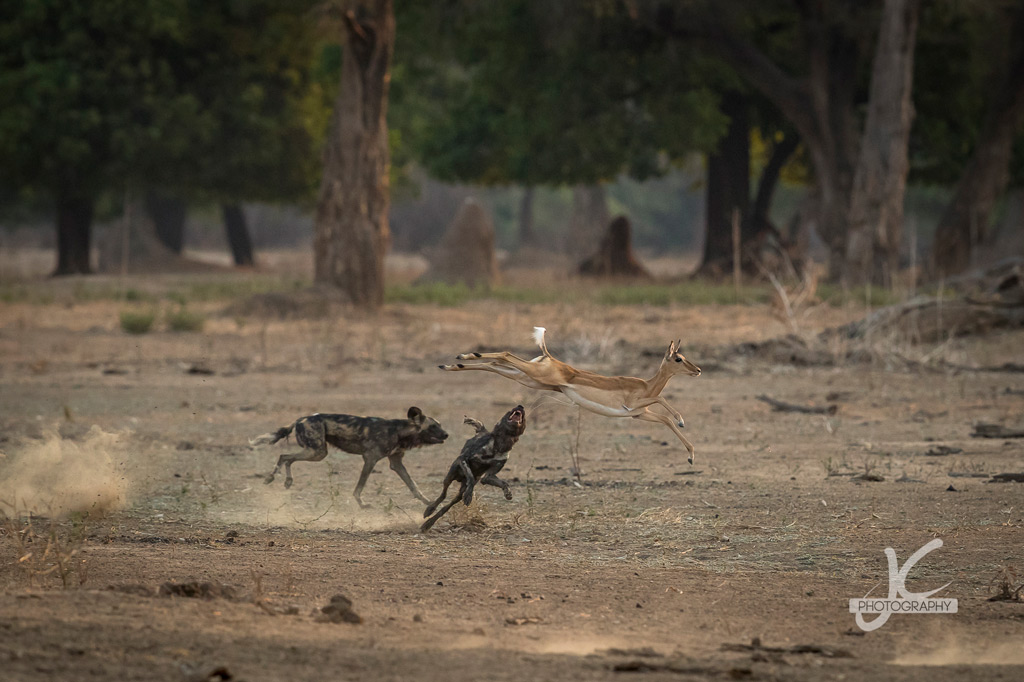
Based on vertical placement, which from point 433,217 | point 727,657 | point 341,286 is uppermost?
point 433,217

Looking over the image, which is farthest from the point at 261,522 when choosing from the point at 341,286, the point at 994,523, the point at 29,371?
the point at 341,286

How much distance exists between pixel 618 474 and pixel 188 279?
22246 mm

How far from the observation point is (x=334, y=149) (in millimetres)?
18359

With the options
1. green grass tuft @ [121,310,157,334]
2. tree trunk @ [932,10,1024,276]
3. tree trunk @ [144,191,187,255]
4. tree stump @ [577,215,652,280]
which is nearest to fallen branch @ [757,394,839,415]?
green grass tuft @ [121,310,157,334]

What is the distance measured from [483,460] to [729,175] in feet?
78.3

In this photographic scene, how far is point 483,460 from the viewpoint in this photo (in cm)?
572

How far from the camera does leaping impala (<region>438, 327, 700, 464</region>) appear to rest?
524 cm

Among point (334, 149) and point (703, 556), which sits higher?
point (334, 149)

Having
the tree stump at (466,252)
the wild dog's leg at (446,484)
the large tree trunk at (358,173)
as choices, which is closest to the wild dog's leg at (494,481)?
the wild dog's leg at (446,484)

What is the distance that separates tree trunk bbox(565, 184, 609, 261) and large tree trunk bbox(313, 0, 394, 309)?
25820 mm

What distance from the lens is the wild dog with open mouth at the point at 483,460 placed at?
5648mm

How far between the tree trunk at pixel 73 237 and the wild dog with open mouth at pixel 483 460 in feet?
80.5

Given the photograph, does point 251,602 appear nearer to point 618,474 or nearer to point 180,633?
point 180,633

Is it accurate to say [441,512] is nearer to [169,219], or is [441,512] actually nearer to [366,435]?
[366,435]
